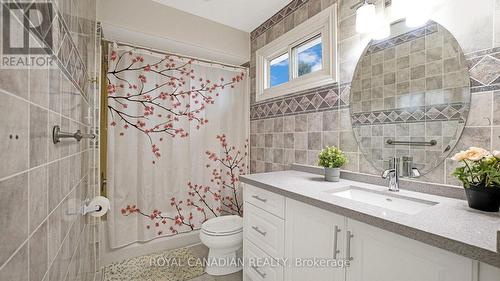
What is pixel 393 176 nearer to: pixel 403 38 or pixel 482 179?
pixel 482 179

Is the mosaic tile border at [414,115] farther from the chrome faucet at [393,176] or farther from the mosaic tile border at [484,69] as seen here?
the chrome faucet at [393,176]

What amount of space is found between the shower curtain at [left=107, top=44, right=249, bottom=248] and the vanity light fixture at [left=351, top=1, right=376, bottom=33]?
1.51m

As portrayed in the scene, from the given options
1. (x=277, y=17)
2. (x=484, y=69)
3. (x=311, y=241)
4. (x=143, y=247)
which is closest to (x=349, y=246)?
(x=311, y=241)

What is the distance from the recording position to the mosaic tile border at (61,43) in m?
0.63

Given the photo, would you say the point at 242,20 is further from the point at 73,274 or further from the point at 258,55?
the point at 73,274

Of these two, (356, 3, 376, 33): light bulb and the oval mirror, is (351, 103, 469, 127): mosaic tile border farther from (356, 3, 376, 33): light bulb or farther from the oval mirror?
(356, 3, 376, 33): light bulb

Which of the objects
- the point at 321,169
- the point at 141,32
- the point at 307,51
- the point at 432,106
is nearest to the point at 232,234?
the point at 321,169

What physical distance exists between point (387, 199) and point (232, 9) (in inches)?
83.7

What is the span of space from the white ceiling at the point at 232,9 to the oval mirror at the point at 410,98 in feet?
3.88

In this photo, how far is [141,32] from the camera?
1.92 meters

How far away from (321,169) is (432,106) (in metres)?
0.82

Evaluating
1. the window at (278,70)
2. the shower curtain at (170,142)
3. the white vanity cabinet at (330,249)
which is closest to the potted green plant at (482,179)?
the white vanity cabinet at (330,249)

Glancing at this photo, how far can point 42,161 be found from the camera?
24.4 inches

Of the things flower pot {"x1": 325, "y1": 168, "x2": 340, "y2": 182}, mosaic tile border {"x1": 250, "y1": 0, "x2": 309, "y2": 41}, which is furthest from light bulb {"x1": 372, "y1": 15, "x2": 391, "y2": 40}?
flower pot {"x1": 325, "y1": 168, "x2": 340, "y2": 182}
